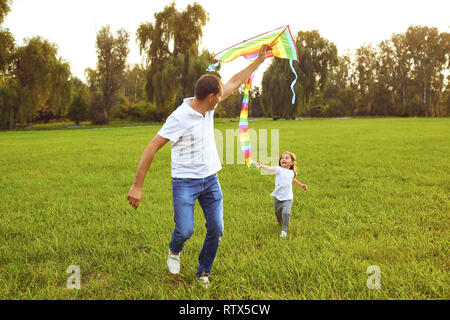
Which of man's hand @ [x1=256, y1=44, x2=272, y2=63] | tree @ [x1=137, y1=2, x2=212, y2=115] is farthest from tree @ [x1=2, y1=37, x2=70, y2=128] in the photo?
man's hand @ [x1=256, y1=44, x2=272, y2=63]

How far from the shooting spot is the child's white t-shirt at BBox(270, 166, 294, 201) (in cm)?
341

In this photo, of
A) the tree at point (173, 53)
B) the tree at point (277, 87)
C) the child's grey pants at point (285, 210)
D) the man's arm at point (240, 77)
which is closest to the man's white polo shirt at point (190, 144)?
the man's arm at point (240, 77)

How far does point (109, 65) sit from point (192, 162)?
142 feet

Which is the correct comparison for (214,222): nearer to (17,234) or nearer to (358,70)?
(17,234)

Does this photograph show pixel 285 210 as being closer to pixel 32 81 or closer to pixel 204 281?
pixel 204 281

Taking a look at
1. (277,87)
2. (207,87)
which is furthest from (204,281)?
(277,87)

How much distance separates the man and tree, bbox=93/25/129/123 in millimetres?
40502

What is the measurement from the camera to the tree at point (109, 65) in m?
40.2

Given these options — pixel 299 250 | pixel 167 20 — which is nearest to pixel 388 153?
pixel 299 250

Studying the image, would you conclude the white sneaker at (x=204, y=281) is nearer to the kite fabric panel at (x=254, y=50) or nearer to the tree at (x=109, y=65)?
the kite fabric panel at (x=254, y=50)

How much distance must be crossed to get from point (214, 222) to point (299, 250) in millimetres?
1035

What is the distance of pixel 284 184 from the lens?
341 cm
